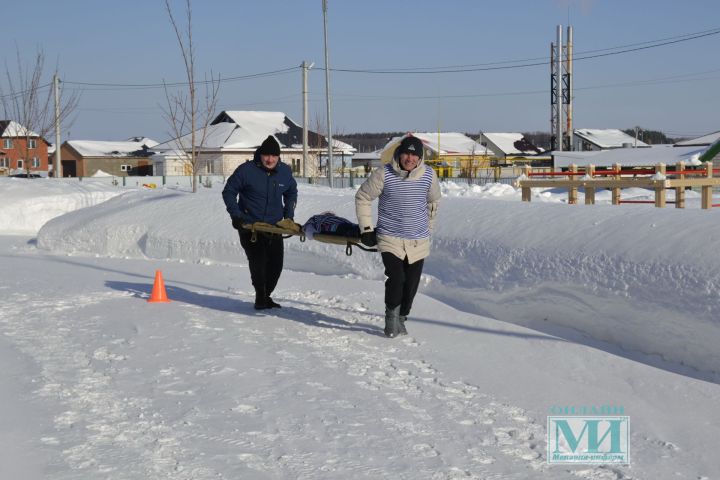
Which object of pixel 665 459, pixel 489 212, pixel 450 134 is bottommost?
pixel 665 459

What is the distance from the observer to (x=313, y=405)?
5.35 m

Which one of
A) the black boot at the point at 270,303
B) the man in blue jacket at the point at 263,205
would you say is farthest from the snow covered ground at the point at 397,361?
the man in blue jacket at the point at 263,205

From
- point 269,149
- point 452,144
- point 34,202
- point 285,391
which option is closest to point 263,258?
point 269,149

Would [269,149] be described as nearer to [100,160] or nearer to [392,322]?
[392,322]

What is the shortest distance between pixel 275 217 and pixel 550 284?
276 cm

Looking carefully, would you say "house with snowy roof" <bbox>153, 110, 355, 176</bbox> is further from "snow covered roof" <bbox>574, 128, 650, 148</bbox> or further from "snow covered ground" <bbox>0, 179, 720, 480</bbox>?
"snow covered ground" <bbox>0, 179, 720, 480</bbox>

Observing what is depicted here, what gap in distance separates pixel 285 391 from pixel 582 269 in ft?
11.2

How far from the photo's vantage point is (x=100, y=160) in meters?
89.6

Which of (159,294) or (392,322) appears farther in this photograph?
(159,294)

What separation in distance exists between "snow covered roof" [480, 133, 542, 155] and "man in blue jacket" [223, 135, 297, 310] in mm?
96429

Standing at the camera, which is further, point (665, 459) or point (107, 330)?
point (107, 330)

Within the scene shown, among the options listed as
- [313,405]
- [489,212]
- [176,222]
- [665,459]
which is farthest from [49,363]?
[176,222]

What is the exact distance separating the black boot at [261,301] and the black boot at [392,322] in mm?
1851

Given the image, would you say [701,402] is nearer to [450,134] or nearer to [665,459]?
[665,459]
